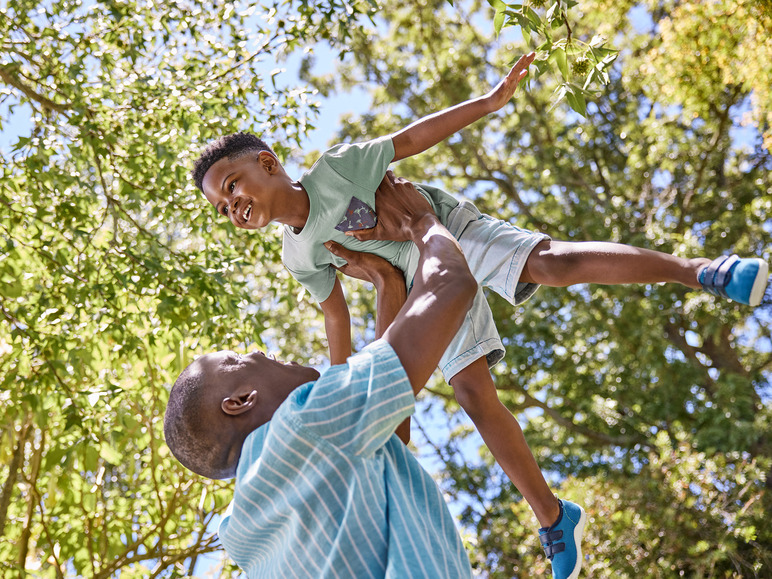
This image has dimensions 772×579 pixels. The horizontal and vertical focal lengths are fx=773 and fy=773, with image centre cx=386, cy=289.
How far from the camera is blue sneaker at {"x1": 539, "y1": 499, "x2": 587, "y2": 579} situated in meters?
2.14

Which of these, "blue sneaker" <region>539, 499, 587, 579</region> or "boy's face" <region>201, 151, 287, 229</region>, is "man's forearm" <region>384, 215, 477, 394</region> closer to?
"boy's face" <region>201, 151, 287, 229</region>

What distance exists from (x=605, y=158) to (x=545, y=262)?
8627 mm

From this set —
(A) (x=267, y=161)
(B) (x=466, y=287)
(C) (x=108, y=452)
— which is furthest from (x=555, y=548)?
(C) (x=108, y=452)

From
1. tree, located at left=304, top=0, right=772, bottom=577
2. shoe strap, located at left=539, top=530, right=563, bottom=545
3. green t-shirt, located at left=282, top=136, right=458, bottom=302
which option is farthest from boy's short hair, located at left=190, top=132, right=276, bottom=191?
tree, located at left=304, top=0, right=772, bottom=577

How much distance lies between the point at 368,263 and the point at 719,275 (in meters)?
0.94

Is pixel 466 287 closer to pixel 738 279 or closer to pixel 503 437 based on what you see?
pixel 738 279

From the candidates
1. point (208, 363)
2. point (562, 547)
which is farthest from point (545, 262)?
point (208, 363)

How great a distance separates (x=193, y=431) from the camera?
1423mm

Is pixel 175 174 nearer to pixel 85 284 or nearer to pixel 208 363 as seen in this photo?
pixel 85 284

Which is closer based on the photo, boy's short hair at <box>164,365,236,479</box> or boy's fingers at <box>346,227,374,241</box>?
boy's short hair at <box>164,365,236,479</box>

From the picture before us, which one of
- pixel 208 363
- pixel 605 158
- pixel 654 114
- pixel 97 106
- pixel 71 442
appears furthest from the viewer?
pixel 605 158

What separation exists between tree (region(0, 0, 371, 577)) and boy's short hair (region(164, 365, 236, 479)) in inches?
79.0

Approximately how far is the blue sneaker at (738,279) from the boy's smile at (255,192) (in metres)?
1.08

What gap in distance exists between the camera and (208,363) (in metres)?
1.48
